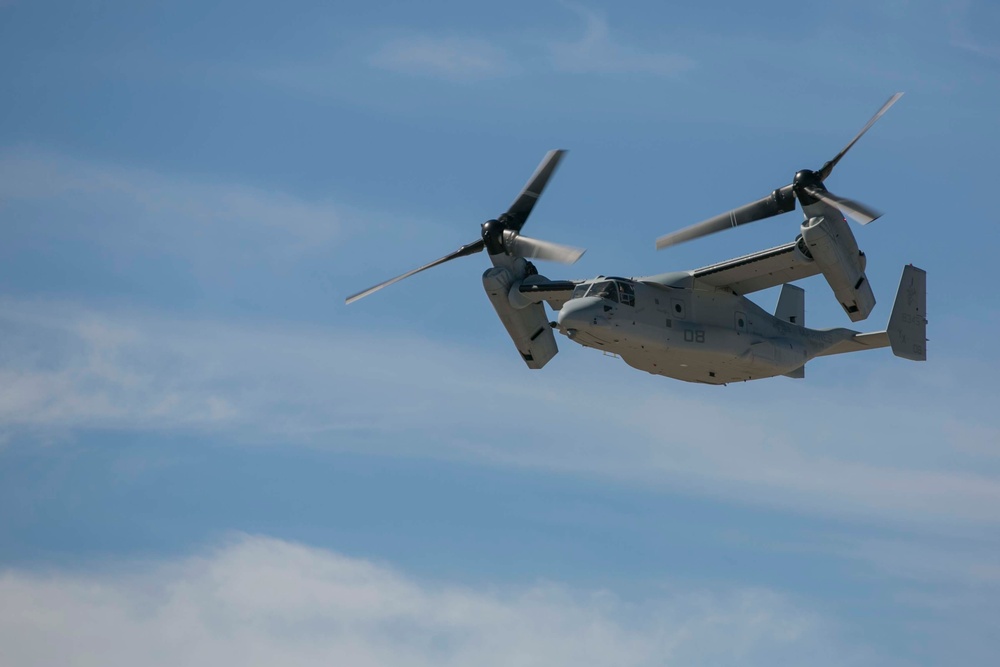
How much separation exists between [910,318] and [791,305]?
10.1ft

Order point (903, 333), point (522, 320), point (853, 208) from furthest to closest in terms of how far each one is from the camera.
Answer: point (522, 320)
point (903, 333)
point (853, 208)

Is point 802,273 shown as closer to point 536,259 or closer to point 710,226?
point 710,226

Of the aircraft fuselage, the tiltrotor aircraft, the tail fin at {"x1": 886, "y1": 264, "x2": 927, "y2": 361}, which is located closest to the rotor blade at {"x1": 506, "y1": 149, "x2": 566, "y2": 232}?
the tiltrotor aircraft

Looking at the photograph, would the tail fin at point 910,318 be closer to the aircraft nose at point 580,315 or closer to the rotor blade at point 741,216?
the rotor blade at point 741,216

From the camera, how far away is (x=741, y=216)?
37375 millimetres

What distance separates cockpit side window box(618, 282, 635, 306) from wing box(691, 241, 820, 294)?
6.54ft

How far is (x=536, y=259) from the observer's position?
4009cm

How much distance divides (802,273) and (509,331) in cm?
803

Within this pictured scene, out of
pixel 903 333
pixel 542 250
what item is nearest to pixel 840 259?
pixel 903 333

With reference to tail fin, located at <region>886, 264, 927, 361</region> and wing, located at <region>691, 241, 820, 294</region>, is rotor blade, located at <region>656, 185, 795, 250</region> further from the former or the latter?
tail fin, located at <region>886, 264, 927, 361</region>

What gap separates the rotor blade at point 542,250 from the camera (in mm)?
39500

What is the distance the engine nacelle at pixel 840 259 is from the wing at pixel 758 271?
2.48 ft

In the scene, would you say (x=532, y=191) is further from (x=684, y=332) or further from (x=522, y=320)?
(x=684, y=332)

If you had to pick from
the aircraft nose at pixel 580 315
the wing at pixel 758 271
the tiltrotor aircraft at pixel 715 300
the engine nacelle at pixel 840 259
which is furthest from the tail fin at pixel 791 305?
the aircraft nose at pixel 580 315
